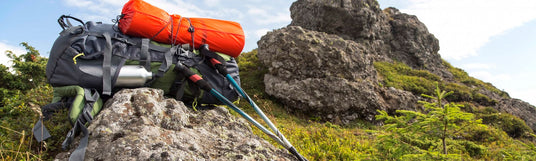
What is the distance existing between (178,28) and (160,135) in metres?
1.90

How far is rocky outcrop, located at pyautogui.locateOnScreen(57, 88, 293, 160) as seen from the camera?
246 centimetres

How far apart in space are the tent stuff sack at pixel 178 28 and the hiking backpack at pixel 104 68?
131 mm

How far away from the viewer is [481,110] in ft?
52.0

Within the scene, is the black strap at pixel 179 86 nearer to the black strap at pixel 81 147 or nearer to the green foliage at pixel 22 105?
the black strap at pixel 81 147

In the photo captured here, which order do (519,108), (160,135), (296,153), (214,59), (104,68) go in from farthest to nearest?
(519,108), (214,59), (296,153), (104,68), (160,135)

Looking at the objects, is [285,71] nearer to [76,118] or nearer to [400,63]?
[76,118]

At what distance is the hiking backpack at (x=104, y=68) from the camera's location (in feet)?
10.6

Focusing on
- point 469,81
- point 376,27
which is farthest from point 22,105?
point 469,81

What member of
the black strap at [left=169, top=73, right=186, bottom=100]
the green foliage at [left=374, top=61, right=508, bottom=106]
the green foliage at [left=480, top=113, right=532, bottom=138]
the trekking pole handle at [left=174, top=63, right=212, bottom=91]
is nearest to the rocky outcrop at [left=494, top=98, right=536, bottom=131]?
the green foliage at [left=374, top=61, right=508, bottom=106]

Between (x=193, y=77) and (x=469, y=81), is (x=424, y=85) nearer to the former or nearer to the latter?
(x=469, y=81)

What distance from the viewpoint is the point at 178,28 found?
4105 millimetres

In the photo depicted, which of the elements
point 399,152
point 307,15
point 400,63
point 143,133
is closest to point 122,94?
point 143,133

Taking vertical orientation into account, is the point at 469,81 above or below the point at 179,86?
above

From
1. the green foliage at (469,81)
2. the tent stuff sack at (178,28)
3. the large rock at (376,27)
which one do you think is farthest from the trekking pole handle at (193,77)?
the green foliage at (469,81)
